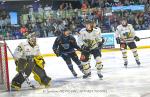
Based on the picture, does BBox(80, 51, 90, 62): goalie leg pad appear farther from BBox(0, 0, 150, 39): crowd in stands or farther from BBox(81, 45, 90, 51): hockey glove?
BBox(0, 0, 150, 39): crowd in stands

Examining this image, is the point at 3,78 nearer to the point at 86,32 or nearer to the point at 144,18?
the point at 86,32

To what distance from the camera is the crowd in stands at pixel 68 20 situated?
13516 millimetres

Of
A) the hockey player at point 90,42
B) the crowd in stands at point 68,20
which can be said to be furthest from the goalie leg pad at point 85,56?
the crowd in stands at point 68,20

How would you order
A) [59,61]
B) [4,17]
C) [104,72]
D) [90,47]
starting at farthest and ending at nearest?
[4,17]
[59,61]
[104,72]
[90,47]

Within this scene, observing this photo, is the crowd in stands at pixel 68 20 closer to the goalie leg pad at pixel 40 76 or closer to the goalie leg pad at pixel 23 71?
the goalie leg pad at pixel 40 76

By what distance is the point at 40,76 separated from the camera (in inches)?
298

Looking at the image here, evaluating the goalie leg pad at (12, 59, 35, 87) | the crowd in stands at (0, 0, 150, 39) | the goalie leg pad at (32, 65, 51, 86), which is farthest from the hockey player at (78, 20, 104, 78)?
the crowd in stands at (0, 0, 150, 39)

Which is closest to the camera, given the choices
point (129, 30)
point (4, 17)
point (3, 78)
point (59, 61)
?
point (3, 78)

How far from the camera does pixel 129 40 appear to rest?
9836 mm

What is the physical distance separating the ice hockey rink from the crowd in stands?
9.96 feet

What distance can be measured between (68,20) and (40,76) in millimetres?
6709

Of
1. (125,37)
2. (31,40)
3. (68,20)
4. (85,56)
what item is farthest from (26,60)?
(68,20)

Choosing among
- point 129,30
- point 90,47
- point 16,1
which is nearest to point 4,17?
point 16,1

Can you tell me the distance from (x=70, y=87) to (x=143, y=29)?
23.8ft
